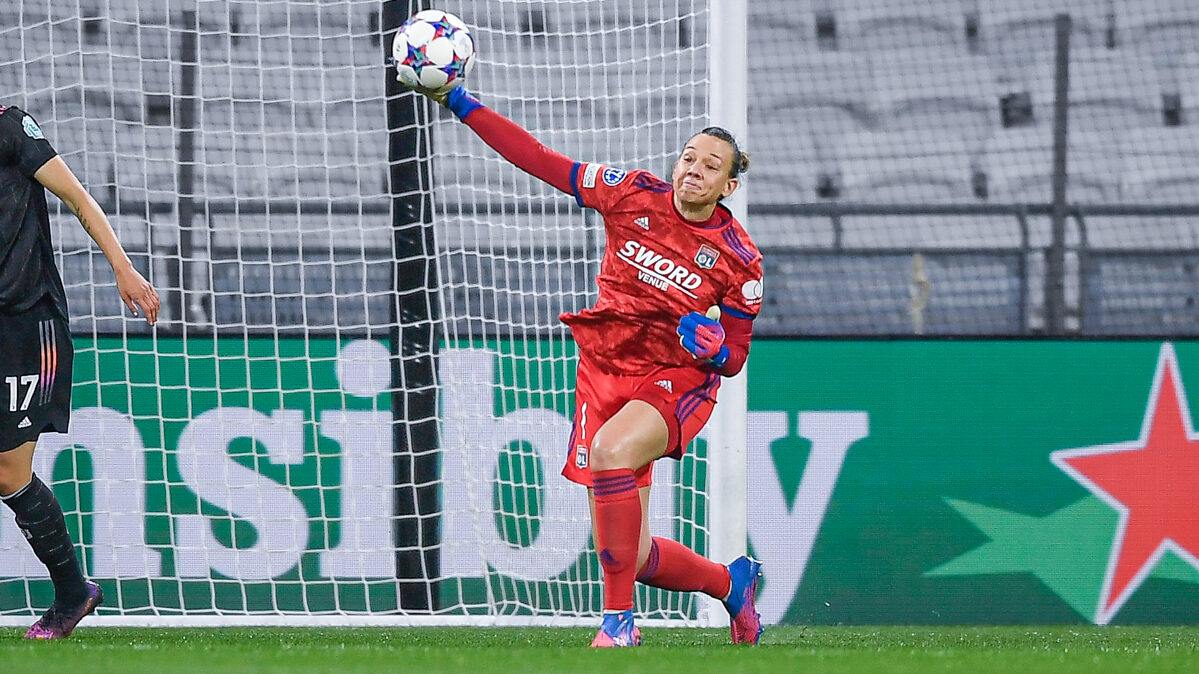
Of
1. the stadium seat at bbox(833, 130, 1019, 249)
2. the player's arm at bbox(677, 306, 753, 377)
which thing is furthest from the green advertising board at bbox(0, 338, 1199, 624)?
the player's arm at bbox(677, 306, 753, 377)

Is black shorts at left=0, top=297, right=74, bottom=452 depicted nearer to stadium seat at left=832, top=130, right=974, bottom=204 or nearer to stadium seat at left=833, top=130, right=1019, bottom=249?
stadium seat at left=833, top=130, right=1019, bottom=249

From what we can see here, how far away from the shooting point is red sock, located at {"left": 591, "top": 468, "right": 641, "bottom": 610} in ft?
12.2

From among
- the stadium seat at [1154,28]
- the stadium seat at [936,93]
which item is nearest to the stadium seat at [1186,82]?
the stadium seat at [1154,28]

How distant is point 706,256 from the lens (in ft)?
12.8

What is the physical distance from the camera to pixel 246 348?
5246 millimetres

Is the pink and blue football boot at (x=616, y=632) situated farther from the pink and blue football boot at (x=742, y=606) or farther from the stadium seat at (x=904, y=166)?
the stadium seat at (x=904, y=166)

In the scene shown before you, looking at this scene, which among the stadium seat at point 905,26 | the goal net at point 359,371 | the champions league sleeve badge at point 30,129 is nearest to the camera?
the champions league sleeve badge at point 30,129

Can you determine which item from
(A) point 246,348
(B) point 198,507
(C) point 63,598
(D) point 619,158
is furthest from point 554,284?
(C) point 63,598

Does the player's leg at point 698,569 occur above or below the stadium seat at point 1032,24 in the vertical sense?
below

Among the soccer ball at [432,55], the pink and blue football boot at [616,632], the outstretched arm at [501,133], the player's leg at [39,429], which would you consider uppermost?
the soccer ball at [432,55]

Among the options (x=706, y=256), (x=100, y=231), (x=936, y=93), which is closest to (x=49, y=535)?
(x=100, y=231)

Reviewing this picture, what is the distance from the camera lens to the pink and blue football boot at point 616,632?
3656mm

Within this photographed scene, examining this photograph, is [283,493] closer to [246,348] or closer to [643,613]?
[246,348]

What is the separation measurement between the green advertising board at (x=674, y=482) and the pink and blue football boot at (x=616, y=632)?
1.32 m
